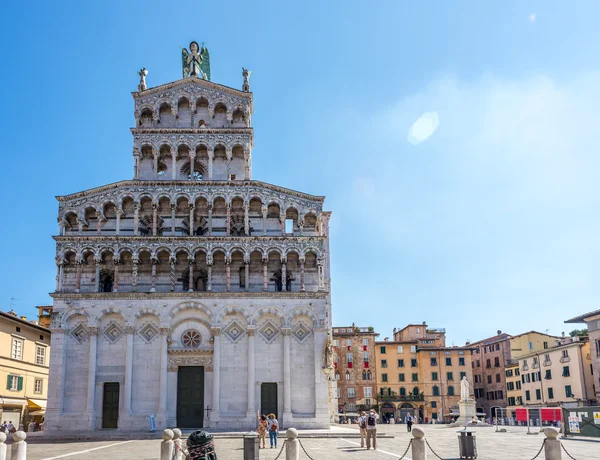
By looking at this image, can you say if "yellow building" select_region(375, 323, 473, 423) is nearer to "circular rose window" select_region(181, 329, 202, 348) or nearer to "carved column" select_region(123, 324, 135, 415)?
"circular rose window" select_region(181, 329, 202, 348)

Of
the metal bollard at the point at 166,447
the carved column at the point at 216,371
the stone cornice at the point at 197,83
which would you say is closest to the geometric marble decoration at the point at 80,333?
the carved column at the point at 216,371

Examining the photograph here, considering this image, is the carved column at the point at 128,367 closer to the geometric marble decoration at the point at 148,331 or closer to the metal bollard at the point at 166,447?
the geometric marble decoration at the point at 148,331

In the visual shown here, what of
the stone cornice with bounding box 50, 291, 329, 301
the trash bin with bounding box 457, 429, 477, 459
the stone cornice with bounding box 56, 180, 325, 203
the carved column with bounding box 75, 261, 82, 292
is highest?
the stone cornice with bounding box 56, 180, 325, 203

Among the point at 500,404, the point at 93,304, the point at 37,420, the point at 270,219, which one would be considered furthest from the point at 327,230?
the point at 500,404

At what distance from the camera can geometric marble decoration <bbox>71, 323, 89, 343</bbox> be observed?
40969mm

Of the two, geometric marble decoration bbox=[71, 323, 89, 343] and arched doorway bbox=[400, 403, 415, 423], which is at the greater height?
geometric marble decoration bbox=[71, 323, 89, 343]

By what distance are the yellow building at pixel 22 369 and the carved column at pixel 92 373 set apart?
852cm

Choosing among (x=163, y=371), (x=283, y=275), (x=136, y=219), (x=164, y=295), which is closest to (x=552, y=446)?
(x=283, y=275)

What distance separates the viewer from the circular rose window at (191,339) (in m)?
41.1

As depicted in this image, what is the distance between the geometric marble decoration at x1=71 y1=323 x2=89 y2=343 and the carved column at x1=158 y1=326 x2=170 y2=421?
5.10m

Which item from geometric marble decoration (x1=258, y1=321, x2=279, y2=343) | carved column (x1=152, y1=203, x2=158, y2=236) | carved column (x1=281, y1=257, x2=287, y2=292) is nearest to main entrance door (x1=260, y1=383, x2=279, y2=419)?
geometric marble decoration (x1=258, y1=321, x2=279, y2=343)

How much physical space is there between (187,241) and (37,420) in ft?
72.4

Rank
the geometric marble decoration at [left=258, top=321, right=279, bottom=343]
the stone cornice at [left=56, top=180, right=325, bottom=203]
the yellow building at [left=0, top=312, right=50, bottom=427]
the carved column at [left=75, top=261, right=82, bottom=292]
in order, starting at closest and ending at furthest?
the geometric marble decoration at [left=258, top=321, right=279, bottom=343] < the carved column at [left=75, top=261, right=82, bottom=292] < the stone cornice at [left=56, top=180, right=325, bottom=203] < the yellow building at [left=0, top=312, right=50, bottom=427]

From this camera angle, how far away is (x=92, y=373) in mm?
39938
